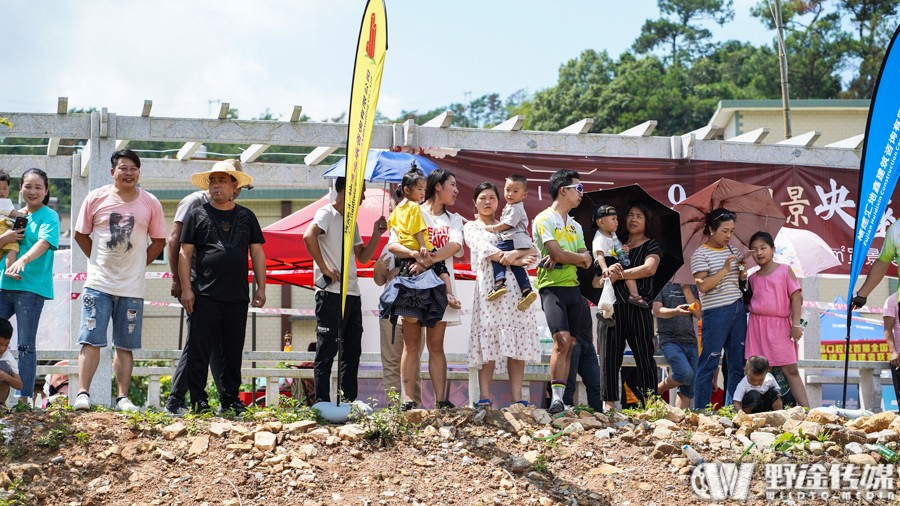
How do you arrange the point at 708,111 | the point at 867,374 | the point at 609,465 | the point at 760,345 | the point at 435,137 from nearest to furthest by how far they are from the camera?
1. the point at 609,465
2. the point at 760,345
3. the point at 867,374
4. the point at 435,137
5. the point at 708,111

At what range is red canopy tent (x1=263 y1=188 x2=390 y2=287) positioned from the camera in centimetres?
1153

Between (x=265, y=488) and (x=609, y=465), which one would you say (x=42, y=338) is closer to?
(x=265, y=488)

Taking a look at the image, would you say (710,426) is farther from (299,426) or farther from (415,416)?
(299,426)

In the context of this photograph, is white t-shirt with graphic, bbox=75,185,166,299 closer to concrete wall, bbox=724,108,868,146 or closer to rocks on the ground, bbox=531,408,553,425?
rocks on the ground, bbox=531,408,553,425

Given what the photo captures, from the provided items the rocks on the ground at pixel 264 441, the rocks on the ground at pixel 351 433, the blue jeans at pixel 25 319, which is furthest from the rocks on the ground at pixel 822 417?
the blue jeans at pixel 25 319

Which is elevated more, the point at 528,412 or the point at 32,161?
the point at 32,161

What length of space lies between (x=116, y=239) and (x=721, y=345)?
4539 mm

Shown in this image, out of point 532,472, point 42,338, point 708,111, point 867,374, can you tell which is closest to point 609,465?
point 532,472

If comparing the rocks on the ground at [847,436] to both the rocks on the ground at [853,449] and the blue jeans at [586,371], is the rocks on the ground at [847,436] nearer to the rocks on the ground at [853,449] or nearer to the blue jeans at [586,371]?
the rocks on the ground at [853,449]

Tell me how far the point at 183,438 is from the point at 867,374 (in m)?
6.54

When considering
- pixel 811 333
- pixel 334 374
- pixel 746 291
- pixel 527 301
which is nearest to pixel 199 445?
pixel 527 301

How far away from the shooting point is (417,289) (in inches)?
293

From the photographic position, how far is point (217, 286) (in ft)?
23.7

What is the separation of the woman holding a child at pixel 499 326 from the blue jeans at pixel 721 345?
155 centimetres
